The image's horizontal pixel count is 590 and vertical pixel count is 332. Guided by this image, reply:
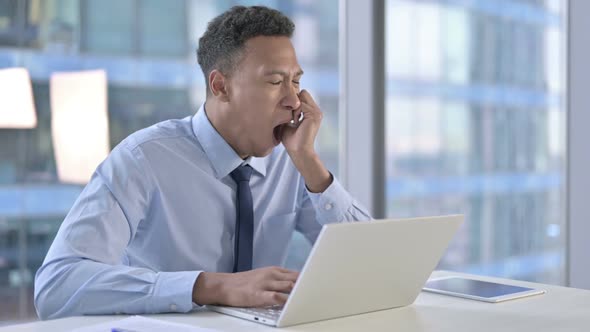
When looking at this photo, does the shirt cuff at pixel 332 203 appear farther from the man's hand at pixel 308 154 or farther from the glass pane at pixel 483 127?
the glass pane at pixel 483 127

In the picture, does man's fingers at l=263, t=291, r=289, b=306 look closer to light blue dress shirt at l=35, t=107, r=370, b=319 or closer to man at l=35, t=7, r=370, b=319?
light blue dress shirt at l=35, t=107, r=370, b=319

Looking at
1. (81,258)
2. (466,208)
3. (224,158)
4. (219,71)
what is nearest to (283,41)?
(219,71)

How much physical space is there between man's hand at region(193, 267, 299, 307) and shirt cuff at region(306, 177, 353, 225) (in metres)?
0.52

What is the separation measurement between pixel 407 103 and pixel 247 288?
2.40 metres

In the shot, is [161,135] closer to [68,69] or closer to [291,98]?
[291,98]

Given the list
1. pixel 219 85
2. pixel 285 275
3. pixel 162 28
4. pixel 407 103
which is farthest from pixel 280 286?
pixel 407 103

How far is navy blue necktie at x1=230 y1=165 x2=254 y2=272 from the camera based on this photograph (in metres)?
1.90

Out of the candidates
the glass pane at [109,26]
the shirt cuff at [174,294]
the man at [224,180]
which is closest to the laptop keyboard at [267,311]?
the shirt cuff at [174,294]

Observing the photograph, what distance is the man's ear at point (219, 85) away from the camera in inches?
80.0

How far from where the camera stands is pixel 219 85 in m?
2.04

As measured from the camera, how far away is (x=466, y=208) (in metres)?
3.48

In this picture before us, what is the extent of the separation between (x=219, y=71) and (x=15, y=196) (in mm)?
1381

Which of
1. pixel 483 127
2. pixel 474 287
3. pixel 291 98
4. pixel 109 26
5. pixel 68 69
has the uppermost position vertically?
pixel 109 26

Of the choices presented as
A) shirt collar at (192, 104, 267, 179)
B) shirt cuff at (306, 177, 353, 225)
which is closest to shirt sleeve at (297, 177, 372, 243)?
shirt cuff at (306, 177, 353, 225)
